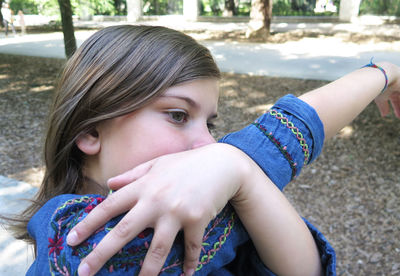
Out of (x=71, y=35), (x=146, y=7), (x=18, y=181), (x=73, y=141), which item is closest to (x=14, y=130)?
(x=18, y=181)

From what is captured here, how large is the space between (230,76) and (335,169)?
13.7 ft

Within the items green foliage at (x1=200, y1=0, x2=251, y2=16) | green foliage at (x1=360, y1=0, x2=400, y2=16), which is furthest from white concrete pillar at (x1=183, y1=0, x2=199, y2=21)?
green foliage at (x1=360, y1=0, x2=400, y2=16)

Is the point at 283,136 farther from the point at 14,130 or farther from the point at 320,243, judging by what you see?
the point at 14,130

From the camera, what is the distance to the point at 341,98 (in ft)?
4.46

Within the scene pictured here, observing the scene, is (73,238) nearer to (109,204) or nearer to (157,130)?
(109,204)

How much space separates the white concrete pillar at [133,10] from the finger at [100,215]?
25169 mm

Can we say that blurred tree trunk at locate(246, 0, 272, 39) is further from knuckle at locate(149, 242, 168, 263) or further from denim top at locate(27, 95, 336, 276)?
knuckle at locate(149, 242, 168, 263)

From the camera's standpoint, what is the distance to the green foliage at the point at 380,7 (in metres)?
19.1

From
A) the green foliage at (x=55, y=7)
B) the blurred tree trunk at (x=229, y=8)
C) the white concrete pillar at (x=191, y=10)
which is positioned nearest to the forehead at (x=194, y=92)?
the green foliage at (x=55, y=7)

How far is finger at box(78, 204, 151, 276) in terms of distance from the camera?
801 mm

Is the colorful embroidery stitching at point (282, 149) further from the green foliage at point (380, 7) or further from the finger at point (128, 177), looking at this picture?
the green foliage at point (380, 7)

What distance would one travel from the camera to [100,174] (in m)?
1.26

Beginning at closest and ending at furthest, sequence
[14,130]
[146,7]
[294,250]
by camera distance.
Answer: [294,250]
[14,130]
[146,7]

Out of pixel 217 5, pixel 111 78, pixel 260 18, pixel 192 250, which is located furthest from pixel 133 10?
pixel 192 250
